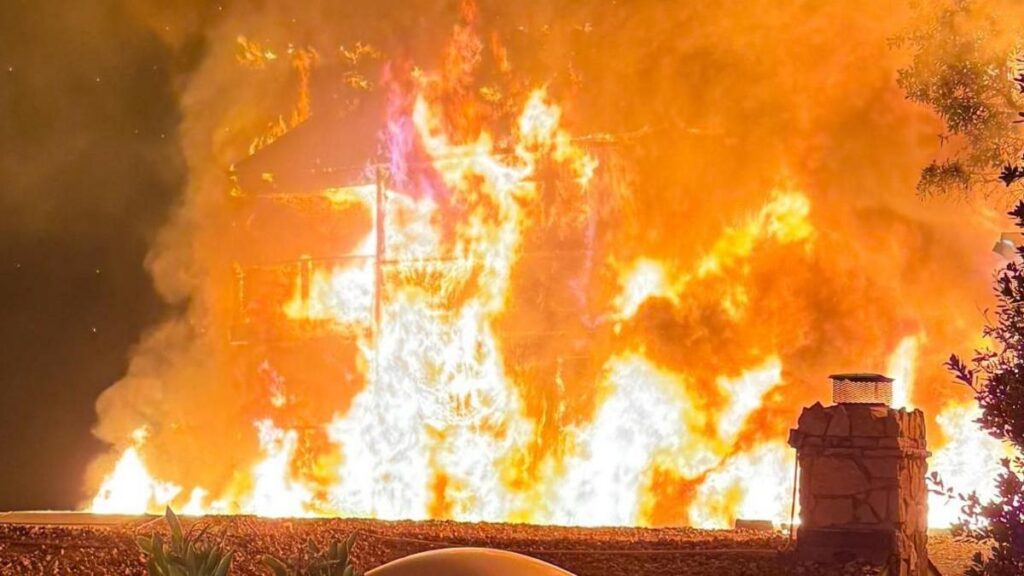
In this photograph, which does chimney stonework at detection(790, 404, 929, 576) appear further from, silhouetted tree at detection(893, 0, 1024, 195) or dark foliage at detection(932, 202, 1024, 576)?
silhouetted tree at detection(893, 0, 1024, 195)

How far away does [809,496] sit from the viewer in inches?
342

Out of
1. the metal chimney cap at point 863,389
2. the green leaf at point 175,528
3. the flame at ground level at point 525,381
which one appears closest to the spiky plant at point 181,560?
the green leaf at point 175,528

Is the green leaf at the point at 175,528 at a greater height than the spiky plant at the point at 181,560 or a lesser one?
greater

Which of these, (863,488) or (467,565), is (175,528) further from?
(863,488)

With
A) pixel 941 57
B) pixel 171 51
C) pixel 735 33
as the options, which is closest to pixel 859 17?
pixel 735 33

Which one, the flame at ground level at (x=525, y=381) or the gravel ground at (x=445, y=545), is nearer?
the gravel ground at (x=445, y=545)

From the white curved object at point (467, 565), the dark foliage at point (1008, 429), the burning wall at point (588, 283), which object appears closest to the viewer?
the white curved object at point (467, 565)

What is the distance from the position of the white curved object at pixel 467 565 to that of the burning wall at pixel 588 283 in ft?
36.6

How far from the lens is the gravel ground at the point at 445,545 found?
898cm

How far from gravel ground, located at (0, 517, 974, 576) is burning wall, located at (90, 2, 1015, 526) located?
4.93 m

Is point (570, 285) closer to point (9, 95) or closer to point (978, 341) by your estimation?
point (978, 341)

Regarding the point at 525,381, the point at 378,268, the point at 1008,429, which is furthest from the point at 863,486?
the point at 378,268

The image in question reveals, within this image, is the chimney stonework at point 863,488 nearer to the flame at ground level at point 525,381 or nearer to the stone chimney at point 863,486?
the stone chimney at point 863,486

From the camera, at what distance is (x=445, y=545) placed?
9836mm
